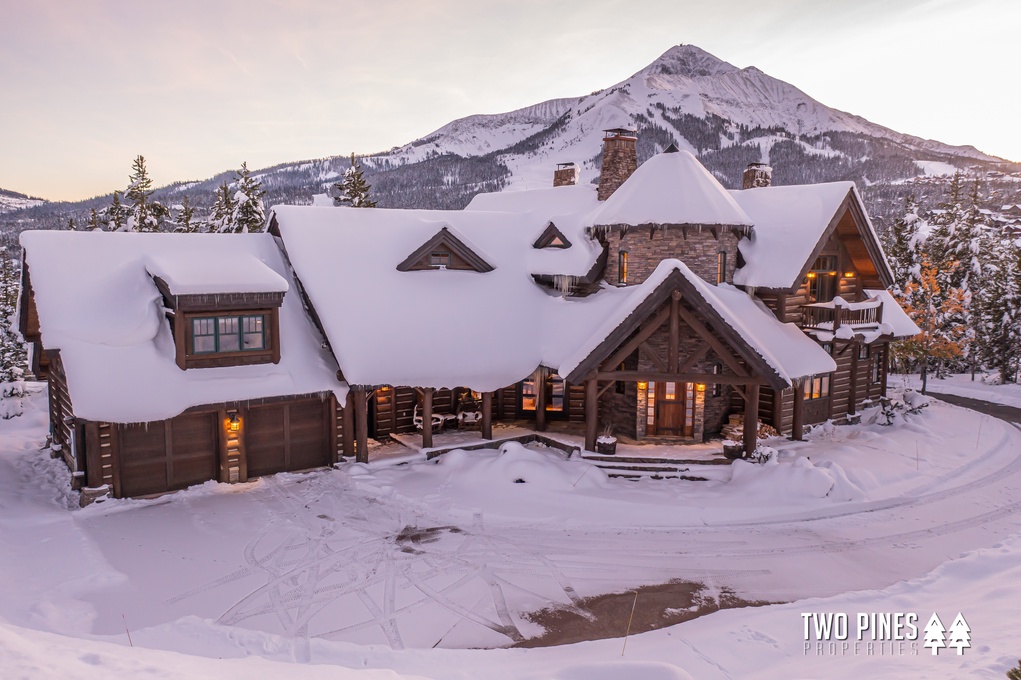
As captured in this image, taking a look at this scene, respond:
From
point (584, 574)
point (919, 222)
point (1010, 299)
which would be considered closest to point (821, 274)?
point (584, 574)

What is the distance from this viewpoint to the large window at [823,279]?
24.2 meters

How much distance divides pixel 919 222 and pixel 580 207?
28.7 meters

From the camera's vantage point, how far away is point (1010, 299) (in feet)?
119

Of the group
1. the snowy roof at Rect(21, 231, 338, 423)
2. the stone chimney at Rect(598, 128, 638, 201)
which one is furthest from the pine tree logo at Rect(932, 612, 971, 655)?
the stone chimney at Rect(598, 128, 638, 201)

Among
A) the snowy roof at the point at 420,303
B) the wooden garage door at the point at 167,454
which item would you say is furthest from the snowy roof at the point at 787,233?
the wooden garage door at the point at 167,454

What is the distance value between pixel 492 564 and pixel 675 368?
8636 mm

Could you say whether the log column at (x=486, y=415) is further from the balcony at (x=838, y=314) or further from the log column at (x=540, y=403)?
the balcony at (x=838, y=314)

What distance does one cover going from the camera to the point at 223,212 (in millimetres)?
40000

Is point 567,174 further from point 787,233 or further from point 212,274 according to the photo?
point 212,274

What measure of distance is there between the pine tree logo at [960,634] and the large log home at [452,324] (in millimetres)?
8842

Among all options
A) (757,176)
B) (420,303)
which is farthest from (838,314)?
(420,303)

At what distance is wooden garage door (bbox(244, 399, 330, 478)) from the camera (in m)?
18.6

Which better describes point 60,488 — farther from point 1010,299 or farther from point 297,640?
point 1010,299

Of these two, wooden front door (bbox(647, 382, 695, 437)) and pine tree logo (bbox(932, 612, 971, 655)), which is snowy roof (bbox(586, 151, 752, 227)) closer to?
wooden front door (bbox(647, 382, 695, 437))
